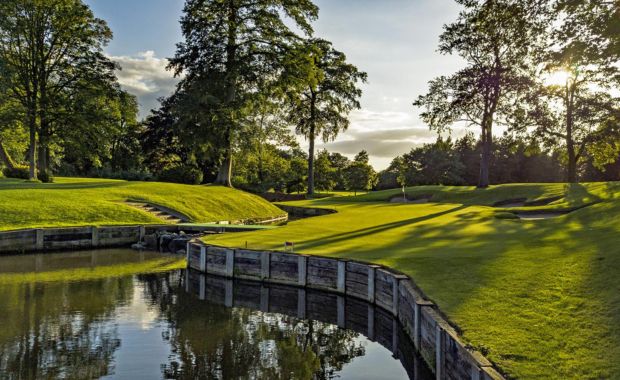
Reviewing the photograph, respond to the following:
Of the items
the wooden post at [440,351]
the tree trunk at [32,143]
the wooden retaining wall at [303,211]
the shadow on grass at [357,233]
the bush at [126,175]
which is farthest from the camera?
the bush at [126,175]

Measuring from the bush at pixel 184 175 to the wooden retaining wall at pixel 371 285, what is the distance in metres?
40.3

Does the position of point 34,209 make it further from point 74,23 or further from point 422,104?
point 422,104

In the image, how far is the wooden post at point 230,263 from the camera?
19.7 m

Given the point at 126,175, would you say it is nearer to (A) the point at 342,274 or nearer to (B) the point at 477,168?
(A) the point at 342,274

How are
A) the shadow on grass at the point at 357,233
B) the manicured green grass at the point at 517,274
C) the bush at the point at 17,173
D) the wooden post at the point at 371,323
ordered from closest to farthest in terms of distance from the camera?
1. the manicured green grass at the point at 517,274
2. the wooden post at the point at 371,323
3. the shadow on grass at the point at 357,233
4. the bush at the point at 17,173

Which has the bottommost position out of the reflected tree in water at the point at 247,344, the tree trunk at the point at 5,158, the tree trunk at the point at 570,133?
the reflected tree in water at the point at 247,344

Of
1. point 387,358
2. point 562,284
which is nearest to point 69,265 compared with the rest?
point 387,358

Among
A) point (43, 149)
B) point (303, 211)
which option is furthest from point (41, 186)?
point (303, 211)

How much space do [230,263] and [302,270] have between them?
3714 mm

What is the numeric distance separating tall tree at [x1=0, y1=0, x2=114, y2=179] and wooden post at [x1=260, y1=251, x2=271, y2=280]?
105 ft

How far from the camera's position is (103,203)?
3381cm

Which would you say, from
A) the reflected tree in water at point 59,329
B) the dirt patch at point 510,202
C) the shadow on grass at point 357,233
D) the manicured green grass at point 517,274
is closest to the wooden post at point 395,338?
the manicured green grass at point 517,274

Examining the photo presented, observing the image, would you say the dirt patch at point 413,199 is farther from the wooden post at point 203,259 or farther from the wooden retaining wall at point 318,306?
Answer: the wooden retaining wall at point 318,306

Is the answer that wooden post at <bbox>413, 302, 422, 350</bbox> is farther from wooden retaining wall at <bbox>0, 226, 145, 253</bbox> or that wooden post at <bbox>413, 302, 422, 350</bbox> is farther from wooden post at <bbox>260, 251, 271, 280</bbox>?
wooden retaining wall at <bbox>0, 226, 145, 253</bbox>
